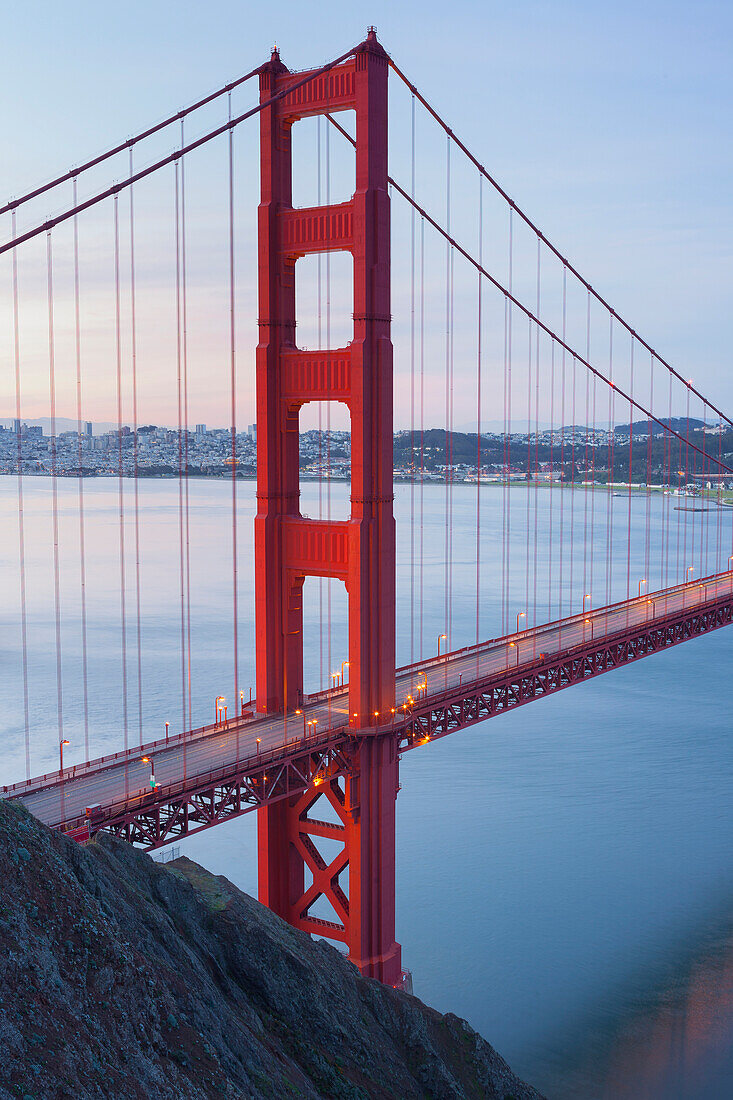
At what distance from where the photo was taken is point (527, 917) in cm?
2731

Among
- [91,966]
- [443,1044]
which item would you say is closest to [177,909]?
[91,966]

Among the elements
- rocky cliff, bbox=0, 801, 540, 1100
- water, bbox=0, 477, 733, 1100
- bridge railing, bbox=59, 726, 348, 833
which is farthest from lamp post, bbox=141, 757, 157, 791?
water, bbox=0, 477, 733, 1100

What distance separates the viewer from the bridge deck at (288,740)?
55.0 ft

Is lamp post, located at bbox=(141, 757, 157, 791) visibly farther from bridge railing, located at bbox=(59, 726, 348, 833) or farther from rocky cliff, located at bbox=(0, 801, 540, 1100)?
rocky cliff, located at bbox=(0, 801, 540, 1100)

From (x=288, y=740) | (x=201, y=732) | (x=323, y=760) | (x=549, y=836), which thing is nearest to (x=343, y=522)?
(x=288, y=740)

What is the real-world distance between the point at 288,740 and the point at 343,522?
168 inches

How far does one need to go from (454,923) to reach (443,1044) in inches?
405

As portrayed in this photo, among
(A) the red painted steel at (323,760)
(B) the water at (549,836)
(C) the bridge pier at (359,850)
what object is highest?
(A) the red painted steel at (323,760)

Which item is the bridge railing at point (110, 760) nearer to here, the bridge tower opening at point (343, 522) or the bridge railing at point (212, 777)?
the bridge tower opening at point (343, 522)

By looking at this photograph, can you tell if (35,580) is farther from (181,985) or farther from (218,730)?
(181,985)

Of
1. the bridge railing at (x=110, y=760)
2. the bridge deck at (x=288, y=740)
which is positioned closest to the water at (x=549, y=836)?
the bridge deck at (x=288, y=740)

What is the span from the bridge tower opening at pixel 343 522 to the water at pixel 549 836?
4.05 metres

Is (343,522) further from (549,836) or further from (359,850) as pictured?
(549,836)

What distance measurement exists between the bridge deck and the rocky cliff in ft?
4.43
